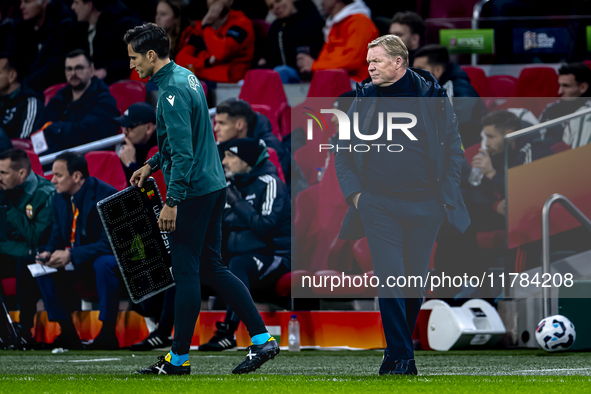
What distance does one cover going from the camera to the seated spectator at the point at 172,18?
24.5 feet

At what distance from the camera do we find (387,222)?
354 cm

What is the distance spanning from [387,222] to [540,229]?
105 inches

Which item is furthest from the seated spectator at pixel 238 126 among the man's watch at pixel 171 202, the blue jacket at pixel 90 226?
the man's watch at pixel 171 202

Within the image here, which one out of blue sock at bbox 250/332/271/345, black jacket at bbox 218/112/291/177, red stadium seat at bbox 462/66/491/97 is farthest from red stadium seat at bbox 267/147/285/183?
blue sock at bbox 250/332/271/345

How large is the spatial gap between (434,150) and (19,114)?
16.4 ft

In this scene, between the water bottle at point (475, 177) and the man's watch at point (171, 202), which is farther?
the water bottle at point (475, 177)

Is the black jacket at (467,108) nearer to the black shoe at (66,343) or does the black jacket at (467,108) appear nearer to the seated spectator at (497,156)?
the seated spectator at (497,156)

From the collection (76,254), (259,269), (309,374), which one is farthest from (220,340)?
(309,374)

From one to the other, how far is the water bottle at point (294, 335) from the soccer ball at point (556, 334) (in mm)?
1804

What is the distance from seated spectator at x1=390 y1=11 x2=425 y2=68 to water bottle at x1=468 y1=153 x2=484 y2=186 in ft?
3.95

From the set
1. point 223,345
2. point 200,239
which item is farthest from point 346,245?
point 200,239

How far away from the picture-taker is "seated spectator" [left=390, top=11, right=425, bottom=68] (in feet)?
21.7

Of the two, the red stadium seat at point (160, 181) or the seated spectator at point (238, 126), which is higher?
the seated spectator at point (238, 126)

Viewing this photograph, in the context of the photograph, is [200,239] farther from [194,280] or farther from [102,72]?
[102,72]
